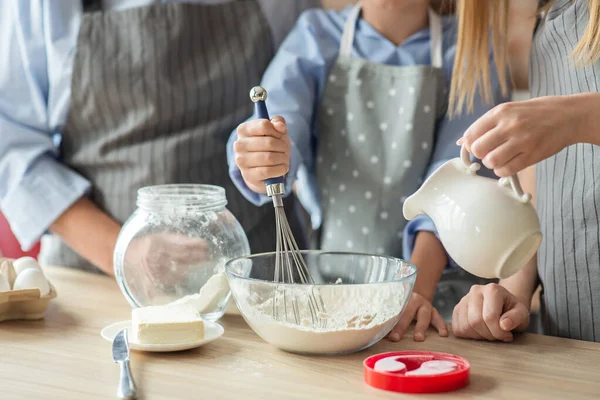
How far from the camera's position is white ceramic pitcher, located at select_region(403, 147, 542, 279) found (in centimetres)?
67


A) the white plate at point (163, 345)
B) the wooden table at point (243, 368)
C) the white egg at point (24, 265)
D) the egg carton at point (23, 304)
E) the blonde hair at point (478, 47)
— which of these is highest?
A: the blonde hair at point (478, 47)

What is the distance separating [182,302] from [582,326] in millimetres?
530

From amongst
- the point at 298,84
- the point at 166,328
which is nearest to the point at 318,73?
the point at 298,84

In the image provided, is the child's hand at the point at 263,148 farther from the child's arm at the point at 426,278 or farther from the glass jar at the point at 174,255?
the child's arm at the point at 426,278

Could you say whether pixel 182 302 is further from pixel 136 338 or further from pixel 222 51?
pixel 222 51

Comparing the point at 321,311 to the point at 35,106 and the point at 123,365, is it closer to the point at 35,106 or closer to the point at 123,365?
the point at 123,365

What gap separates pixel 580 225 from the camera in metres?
0.95

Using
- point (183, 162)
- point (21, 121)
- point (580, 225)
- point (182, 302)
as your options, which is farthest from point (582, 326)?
point (21, 121)

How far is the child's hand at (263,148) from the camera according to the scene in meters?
0.87

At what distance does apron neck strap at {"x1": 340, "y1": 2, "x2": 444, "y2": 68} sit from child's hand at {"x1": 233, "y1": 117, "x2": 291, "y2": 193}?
1.26 ft

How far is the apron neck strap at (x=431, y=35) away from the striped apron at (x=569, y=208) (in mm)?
206

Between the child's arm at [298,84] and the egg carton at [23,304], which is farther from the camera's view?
the child's arm at [298,84]

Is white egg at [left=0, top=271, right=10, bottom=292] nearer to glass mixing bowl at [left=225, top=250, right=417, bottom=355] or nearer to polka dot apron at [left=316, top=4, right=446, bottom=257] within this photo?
glass mixing bowl at [left=225, top=250, right=417, bottom=355]

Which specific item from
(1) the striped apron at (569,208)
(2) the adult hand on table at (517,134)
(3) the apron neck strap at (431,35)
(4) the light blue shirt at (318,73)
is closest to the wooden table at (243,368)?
(1) the striped apron at (569,208)
